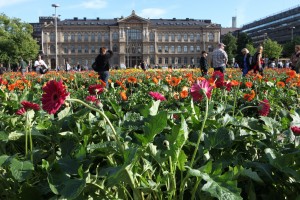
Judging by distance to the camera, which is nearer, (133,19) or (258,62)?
Result: (258,62)

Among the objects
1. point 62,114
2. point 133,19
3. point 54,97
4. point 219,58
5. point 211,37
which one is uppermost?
point 133,19

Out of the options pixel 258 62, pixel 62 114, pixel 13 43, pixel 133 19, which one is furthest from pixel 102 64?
pixel 133 19

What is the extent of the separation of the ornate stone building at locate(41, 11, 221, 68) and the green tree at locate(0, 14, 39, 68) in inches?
1099

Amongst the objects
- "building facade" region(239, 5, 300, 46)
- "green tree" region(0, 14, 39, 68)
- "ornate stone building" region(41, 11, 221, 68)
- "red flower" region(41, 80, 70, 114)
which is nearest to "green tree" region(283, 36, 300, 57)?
"building facade" region(239, 5, 300, 46)

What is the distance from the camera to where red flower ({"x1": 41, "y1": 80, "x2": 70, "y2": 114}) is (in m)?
1.41

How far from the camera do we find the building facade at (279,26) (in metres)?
89.2

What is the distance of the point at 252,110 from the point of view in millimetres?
4293

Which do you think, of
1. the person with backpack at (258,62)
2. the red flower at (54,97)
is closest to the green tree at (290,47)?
the person with backpack at (258,62)

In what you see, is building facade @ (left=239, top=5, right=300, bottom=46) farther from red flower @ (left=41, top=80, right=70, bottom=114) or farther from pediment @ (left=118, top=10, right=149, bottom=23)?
red flower @ (left=41, top=80, right=70, bottom=114)

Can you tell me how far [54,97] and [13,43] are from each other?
67.5 meters

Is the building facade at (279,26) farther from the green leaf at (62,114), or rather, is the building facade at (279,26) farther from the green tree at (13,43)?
the green leaf at (62,114)

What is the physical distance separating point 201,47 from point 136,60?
18.0 metres

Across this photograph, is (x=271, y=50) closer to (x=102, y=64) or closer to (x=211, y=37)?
(x=211, y=37)

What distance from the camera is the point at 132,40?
331 ft
